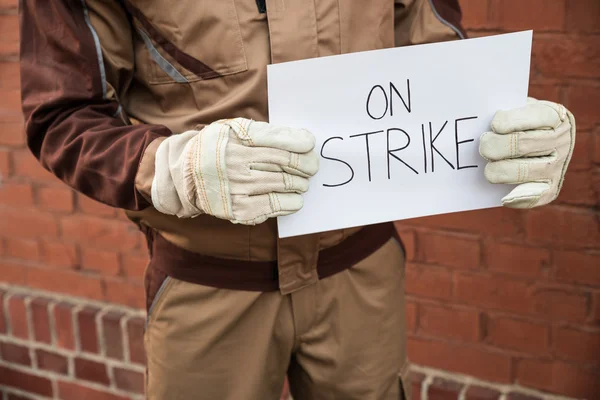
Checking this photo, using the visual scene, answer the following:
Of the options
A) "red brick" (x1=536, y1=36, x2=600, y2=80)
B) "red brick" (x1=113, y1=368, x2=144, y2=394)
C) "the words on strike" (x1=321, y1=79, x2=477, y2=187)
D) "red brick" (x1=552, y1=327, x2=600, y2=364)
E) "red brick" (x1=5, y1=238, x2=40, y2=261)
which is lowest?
"red brick" (x1=113, y1=368, x2=144, y2=394)

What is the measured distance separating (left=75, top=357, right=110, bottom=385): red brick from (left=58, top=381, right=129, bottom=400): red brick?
4cm

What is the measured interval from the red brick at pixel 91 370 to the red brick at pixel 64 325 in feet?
0.17

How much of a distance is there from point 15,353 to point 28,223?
1.39 ft

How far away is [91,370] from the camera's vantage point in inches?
80.4

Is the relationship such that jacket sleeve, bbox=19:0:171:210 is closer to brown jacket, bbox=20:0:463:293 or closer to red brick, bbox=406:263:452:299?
brown jacket, bbox=20:0:463:293

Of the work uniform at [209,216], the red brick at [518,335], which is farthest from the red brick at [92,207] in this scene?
the red brick at [518,335]

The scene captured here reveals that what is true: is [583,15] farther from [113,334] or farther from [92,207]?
[113,334]

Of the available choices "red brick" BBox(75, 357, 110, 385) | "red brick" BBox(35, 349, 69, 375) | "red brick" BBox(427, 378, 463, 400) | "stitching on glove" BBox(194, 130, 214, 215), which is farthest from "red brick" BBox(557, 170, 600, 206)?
"red brick" BBox(35, 349, 69, 375)

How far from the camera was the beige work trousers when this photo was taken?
110 centimetres

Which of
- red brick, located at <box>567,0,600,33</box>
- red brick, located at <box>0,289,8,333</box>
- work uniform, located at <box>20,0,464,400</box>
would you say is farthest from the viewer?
red brick, located at <box>0,289,8,333</box>

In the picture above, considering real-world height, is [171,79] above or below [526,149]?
above

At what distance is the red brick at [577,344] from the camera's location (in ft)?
5.07

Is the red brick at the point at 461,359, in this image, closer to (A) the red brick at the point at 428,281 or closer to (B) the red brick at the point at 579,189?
(A) the red brick at the point at 428,281

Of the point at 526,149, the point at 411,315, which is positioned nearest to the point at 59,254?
the point at 411,315
